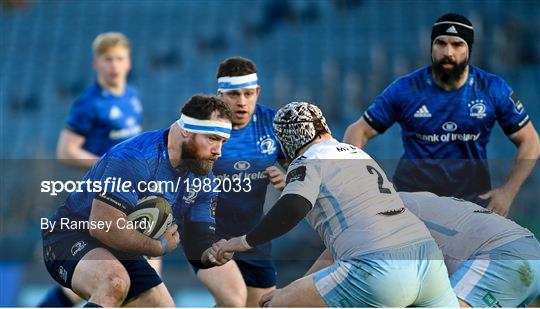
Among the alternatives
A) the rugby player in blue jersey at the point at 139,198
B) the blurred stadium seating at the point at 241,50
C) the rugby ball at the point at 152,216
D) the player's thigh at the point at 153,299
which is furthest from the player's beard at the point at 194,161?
the blurred stadium seating at the point at 241,50

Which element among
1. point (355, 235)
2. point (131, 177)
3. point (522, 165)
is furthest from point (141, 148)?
point (522, 165)

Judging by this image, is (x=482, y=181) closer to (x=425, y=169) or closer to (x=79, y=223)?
(x=425, y=169)

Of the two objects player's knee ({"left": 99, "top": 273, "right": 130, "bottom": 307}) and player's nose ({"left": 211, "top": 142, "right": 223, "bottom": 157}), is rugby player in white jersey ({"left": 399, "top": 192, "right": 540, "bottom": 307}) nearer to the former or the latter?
player's nose ({"left": 211, "top": 142, "right": 223, "bottom": 157})

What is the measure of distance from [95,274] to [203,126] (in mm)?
1094

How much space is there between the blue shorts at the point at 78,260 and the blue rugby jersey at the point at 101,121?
218 cm

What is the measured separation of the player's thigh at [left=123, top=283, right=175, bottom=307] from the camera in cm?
621

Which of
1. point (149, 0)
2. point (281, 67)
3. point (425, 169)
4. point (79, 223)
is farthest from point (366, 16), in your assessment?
point (79, 223)

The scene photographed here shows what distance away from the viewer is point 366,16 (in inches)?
532

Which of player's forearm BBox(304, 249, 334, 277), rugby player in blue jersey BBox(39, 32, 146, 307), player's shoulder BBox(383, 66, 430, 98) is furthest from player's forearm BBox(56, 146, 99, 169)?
player's forearm BBox(304, 249, 334, 277)

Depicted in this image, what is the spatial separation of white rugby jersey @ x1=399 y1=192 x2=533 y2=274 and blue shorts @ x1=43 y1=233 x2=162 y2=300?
1.58 metres

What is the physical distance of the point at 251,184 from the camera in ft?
21.9

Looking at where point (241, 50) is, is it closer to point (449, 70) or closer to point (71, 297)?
point (71, 297)

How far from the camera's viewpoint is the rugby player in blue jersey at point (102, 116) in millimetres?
8352

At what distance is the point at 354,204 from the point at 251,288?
1.60m
